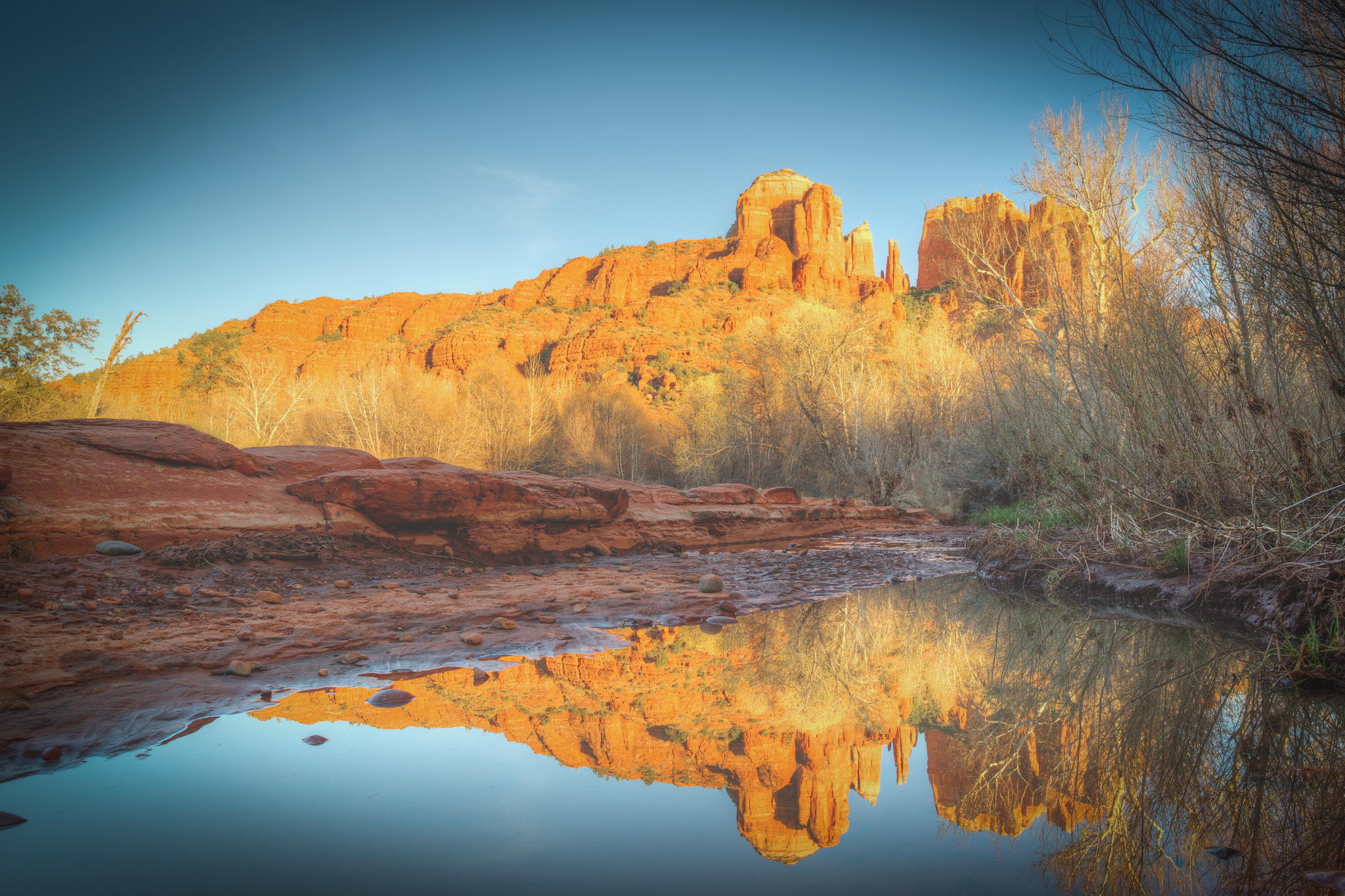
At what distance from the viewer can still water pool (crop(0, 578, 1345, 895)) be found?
1608mm

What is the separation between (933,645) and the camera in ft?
13.4

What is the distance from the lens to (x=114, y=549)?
5.49m

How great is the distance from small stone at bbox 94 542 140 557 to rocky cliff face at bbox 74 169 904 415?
2015 inches

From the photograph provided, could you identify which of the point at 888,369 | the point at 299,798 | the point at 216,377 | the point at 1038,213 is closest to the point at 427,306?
the point at 216,377

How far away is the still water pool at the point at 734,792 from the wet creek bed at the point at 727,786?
0.01 m

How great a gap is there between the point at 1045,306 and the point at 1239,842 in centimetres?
685

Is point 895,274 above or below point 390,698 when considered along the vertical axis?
above

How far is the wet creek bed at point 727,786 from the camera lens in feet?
5.30

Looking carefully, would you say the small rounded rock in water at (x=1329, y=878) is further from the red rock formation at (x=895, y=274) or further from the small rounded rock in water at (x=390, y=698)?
the red rock formation at (x=895, y=274)

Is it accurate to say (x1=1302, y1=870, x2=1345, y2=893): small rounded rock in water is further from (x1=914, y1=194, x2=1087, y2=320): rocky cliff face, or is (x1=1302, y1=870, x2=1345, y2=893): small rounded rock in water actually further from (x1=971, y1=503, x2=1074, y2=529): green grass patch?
(x1=971, y1=503, x2=1074, y2=529): green grass patch

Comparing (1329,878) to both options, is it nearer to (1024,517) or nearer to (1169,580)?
(1169,580)

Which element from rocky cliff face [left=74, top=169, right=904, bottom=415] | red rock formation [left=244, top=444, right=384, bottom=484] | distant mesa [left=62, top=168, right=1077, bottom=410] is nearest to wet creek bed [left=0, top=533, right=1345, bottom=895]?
red rock formation [left=244, top=444, right=384, bottom=484]

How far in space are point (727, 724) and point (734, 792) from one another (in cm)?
58

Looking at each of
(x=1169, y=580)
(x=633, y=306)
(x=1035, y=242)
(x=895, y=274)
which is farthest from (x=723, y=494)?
(x=895, y=274)
